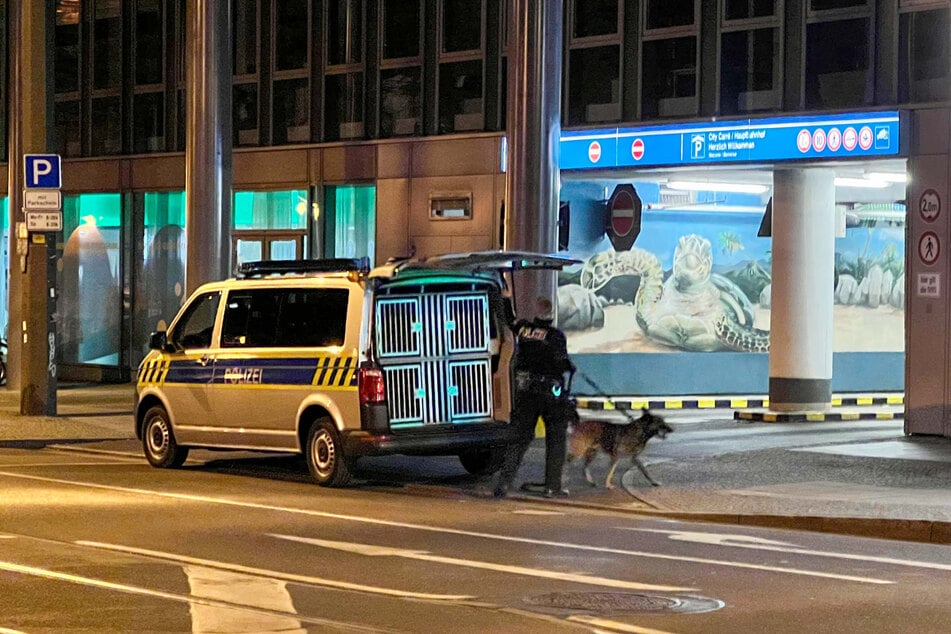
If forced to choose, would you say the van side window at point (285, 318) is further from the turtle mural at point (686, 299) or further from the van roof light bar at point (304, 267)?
the turtle mural at point (686, 299)

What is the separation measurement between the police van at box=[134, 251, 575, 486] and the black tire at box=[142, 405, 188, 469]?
46 centimetres

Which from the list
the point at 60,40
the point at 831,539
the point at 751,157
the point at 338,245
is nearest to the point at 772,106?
the point at 751,157

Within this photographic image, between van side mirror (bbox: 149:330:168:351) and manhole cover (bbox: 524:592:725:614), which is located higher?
van side mirror (bbox: 149:330:168:351)

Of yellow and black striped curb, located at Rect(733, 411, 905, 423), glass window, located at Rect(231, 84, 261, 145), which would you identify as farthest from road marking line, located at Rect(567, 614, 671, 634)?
glass window, located at Rect(231, 84, 261, 145)

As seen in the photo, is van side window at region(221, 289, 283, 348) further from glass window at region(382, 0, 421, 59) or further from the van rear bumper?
glass window at region(382, 0, 421, 59)

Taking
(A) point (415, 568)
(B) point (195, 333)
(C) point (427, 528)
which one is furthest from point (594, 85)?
(A) point (415, 568)

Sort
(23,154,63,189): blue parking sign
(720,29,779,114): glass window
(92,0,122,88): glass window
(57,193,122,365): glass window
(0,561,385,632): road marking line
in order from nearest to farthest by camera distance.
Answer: (0,561,385,632): road marking line → (23,154,63,189): blue parking sign → (720,29,779,114): glass window → (92,0,122,88): glass window → (57,193,122,365): glass window

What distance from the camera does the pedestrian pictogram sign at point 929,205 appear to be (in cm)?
2070

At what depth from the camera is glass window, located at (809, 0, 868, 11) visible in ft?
71.3

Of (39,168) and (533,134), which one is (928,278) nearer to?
(533,134)

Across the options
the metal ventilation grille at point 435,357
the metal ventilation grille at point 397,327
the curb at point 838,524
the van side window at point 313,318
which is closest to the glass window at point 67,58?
the van side window at point 313,318

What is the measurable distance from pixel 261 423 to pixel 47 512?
11.2 ft

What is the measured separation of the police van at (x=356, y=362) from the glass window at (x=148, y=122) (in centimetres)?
1411

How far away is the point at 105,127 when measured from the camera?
32000 millimetres
